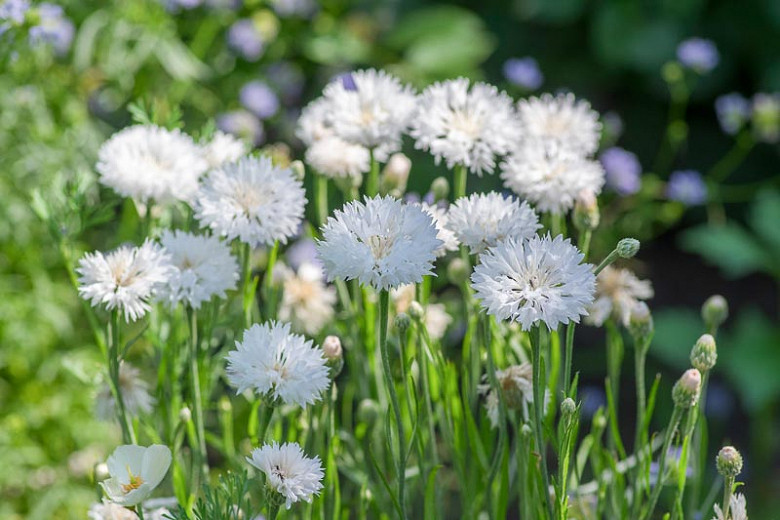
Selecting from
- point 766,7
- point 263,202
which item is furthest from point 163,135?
point 766,7

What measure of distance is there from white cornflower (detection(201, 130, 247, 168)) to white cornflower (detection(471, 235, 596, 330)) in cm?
35

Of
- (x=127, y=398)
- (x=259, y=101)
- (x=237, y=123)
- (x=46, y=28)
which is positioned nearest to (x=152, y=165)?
(x=127, y=398)

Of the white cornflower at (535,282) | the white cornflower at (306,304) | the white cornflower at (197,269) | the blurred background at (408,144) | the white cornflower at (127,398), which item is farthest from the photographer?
the blurred background at (408,144)

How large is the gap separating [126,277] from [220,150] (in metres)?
0.23

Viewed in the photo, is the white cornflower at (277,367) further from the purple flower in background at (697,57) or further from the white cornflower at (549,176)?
the purple flower in background at (697,57)

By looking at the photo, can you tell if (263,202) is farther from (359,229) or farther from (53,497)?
(53,497)

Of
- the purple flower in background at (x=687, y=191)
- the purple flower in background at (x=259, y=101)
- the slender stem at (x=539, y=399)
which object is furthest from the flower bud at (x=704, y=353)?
the purple flower in background at (x=259, y=101)

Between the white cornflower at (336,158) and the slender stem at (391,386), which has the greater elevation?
the white cornflower at (336,158)

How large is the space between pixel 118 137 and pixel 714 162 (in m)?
1.91

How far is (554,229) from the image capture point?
0.83 meters

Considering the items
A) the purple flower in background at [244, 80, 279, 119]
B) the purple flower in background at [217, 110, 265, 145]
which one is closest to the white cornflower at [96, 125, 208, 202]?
the purple flower in background at [217, 110, 265, 145]

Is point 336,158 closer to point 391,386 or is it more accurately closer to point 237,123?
point 391,386

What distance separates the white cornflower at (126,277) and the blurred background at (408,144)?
12 cm

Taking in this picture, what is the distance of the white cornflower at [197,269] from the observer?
2.39ft
